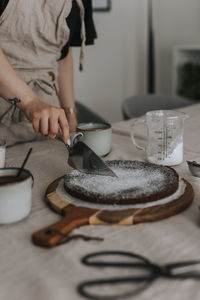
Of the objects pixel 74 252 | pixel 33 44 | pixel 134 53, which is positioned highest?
pixel 33 44

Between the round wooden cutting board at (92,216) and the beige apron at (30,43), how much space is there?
0.63 meters

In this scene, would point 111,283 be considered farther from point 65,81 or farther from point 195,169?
point 65,81

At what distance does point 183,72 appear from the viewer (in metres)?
3.29

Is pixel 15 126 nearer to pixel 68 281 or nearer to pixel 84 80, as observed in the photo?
pixel 68 281

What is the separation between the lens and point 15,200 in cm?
69

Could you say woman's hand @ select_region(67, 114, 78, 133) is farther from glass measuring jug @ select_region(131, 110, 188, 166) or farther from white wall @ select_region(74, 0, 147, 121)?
white wall @ select_region(74, 0, 147, 121)

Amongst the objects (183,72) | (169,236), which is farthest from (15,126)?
(183,72)

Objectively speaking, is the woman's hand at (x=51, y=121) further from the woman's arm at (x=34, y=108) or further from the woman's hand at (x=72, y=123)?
the woman's hand at (x=72, y=123)

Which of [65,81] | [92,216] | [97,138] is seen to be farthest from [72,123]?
[92,216]

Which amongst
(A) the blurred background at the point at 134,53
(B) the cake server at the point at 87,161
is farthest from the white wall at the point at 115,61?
(B) the cake server at the point at 87,161

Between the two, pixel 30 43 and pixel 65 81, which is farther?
pixel 65 81

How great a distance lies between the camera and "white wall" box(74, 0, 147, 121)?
3336mm

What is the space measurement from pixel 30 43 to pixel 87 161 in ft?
2.04

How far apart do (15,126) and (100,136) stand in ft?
1.25
